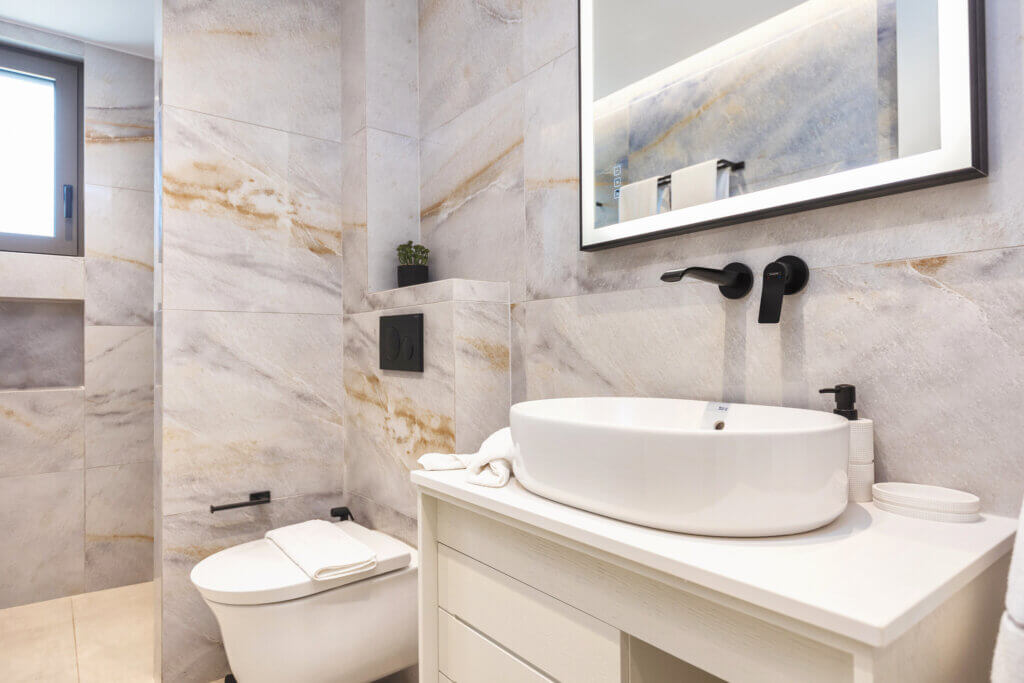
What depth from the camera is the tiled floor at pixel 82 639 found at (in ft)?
5.79

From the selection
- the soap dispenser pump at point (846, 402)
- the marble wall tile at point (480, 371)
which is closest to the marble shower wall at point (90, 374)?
the marble wall tile at point (480, 371)

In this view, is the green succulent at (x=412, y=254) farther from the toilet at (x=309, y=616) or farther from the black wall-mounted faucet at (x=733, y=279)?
the black wall-mounted faucet at (x=733, y=279)

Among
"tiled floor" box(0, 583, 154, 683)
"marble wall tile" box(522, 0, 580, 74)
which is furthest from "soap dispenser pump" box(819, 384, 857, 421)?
"tiled floor" box(0, 583, 154, 683)

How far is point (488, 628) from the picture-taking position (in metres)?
0.94

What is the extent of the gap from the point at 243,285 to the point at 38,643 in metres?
1.41

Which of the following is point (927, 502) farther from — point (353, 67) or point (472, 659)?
point (353, 67)

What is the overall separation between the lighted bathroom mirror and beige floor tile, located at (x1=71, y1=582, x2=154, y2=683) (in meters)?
1.91

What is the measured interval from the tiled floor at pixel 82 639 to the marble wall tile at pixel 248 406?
0.60 metres

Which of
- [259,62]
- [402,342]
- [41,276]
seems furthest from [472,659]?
[41,276]

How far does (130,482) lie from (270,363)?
3.67ft

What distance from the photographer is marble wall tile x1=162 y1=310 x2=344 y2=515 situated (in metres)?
1.71

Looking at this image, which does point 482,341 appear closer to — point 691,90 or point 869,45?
point 691,90

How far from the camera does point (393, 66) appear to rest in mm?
1911

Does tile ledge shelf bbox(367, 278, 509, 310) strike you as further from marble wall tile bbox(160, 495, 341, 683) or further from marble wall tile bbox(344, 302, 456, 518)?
marble wall tile bbox(160, 495, 341, 683)
